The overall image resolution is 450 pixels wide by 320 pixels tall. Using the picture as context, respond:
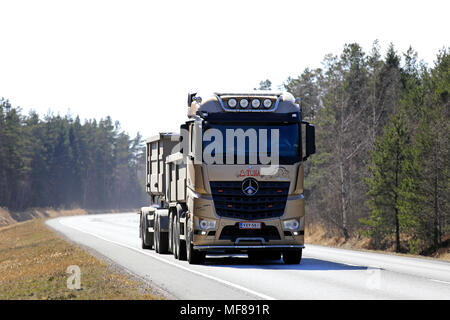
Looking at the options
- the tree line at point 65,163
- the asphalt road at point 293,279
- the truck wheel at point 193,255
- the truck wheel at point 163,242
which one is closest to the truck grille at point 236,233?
the asphalt road at point 293,279

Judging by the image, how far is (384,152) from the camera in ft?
134

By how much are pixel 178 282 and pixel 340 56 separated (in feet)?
147

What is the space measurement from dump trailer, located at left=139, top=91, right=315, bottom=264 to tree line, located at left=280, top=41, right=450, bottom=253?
2008cm

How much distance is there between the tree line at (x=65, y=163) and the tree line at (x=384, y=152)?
58.1 m

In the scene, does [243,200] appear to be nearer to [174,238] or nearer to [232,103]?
[232,103]

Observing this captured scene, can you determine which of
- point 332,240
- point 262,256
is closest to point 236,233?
point 262,256

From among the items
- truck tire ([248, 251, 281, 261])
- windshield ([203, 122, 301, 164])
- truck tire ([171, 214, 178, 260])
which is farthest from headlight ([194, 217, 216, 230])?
truck tire ([248, 251, 281, 261])

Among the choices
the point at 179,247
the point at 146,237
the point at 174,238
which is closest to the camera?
the point at 179,247

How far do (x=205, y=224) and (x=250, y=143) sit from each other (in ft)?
7.50

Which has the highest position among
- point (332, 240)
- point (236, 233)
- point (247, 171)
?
point (247, 171)

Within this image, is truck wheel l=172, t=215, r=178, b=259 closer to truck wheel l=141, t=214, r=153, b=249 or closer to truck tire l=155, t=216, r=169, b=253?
truck tire l=155, t=216, r=169, b=253

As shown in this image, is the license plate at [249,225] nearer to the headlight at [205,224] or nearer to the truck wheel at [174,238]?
the headlight at [205,224]

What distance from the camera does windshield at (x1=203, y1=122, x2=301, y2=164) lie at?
19.1m
